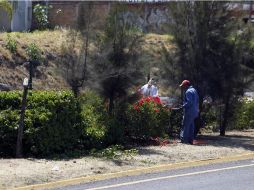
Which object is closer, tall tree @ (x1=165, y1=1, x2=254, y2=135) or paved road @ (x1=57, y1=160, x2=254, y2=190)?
paved road @ (x1=57, y1=160, x2=254, y2=190)

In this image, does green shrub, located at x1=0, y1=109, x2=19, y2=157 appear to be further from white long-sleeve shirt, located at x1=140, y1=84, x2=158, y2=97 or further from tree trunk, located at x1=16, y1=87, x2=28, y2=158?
white long-sleeve shirt, located at x1=140, y1=84, x2=158, y2=97

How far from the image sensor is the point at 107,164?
38.5 feet

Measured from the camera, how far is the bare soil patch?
1017 cm

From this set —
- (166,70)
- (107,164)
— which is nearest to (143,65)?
(166,70)

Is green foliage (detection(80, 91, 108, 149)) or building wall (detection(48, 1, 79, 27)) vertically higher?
building wall (detection(48, 1, 79, 27))

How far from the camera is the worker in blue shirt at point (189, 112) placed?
1510 cm

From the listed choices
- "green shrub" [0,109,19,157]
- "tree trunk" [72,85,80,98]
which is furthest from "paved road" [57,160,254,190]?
"tree trunk" [72,85,80,98]

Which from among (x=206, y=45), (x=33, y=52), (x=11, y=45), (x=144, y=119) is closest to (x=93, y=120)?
(x=144, y=119)

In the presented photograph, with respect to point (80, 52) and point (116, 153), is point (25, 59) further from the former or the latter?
point (116, 153)

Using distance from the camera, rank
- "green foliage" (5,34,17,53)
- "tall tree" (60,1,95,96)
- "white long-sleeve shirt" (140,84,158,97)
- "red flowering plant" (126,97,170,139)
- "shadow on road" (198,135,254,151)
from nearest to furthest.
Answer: "tall tree" (60,1,95,96) → "red flowering plant" (126,97,170,139) → "shadow on road" (198,135,254,151) → "white long-sleeve shirt" (140,84,158,97) → "green foliage" (5,34,17,53)

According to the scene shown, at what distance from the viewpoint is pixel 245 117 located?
793 inches

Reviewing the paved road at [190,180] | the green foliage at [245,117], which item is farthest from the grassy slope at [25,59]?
the paved road at [190,180]

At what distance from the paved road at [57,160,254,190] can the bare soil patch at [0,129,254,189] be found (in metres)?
0.65

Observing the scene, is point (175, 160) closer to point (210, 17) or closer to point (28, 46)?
point (210, 17)
